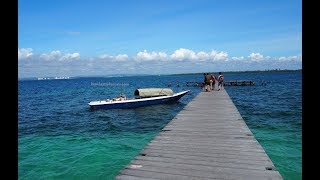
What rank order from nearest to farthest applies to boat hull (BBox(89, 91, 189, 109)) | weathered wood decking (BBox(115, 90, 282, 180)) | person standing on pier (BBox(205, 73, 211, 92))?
weathered wood decking (BBox(115, 90, 282, 180))
person standing on pier (BBox(205, 73, 211, 92))
boat hull (BBox(89, 91, 189, 109))

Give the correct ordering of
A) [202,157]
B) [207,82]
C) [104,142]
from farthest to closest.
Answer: [207,82]
[104,142]
[202,157]

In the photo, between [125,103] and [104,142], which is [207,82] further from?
[104,142]

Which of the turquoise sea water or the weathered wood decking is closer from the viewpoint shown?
the weathered wood decking

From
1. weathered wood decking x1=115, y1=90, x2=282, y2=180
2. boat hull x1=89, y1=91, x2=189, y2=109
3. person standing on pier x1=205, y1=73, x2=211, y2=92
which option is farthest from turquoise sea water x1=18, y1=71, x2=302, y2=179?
person standing on pier x1=205, y1=73, x2=211, y2=92

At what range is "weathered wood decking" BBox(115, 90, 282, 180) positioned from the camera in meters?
5.51

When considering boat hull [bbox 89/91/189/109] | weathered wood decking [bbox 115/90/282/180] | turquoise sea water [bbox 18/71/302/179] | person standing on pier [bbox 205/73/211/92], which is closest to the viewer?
weathered wood decking [bbox 115/90/282/180]

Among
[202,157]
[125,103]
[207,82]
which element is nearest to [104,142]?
[202,157]

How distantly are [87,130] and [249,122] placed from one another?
39.7 ft

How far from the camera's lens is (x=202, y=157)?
6648 millimetres

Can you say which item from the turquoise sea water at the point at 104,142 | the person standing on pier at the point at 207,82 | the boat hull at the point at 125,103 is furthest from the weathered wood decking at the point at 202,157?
the boat hull at the point at 125,103

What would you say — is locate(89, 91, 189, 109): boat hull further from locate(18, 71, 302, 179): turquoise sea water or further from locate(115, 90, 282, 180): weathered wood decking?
locate(115, 90, 282, 180): weathered wood decking
